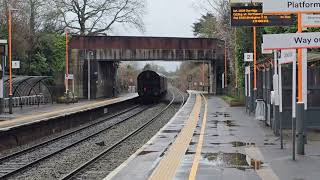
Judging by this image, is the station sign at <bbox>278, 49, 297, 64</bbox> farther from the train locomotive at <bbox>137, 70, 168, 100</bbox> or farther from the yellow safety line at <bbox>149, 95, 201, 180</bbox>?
the train locomotive at <bbox>137, 70, 168, 100</bbox>

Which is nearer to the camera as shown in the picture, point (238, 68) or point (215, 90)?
point (238, 68)

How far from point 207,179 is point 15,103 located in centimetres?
3002

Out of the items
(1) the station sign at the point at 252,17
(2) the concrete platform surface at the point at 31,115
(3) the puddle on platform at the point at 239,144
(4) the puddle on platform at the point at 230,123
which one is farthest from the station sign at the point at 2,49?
(3) the puddle on platform at the point at 239,144

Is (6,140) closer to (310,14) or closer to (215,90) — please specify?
(310,14)

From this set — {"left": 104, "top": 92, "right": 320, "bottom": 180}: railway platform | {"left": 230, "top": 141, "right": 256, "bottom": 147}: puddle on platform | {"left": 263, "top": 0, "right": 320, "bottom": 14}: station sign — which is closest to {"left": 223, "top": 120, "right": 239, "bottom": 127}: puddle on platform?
{"left": 104, "top": 92, "right": 320, "bottom": 180}: railway platform

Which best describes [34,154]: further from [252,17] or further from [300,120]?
[300,120]

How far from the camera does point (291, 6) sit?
481 inches

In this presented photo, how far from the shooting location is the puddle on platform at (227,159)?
1156cm

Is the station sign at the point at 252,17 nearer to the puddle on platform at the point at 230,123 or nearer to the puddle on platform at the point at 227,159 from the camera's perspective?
the puddle on platform at the point at 230,123

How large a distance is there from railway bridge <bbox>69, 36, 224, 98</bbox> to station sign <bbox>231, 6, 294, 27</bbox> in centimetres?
3964

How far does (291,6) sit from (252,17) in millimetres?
5594

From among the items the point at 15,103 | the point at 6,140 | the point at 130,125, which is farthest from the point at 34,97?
the point at 6,140

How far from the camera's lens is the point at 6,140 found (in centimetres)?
1988

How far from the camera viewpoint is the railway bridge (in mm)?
57531
